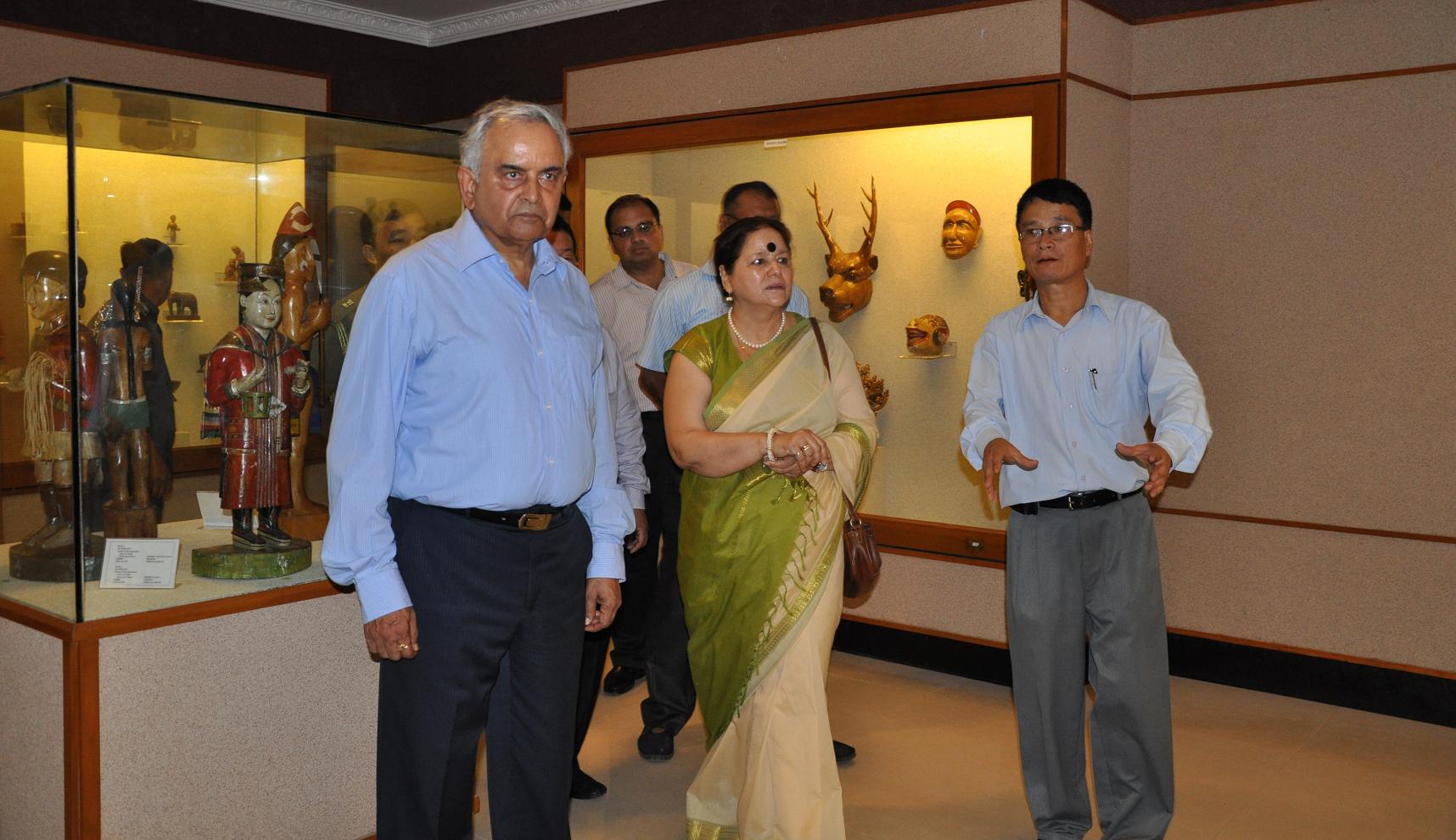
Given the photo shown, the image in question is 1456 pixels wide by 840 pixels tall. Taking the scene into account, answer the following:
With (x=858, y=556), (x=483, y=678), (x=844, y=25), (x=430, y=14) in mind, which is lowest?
(x=483, y=678)

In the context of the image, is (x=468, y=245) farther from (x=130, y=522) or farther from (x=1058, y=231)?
(x=1058, y=231)

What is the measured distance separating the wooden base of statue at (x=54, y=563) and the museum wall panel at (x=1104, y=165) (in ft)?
10.3

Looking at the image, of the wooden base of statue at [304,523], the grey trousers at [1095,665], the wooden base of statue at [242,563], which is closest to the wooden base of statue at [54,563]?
the wooden base of statue at [242,563]

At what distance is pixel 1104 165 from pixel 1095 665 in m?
2.10

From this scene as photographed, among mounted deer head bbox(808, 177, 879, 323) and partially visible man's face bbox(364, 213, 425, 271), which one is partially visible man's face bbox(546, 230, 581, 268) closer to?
partially visible man's face bbox(364, 213, 425, 271)

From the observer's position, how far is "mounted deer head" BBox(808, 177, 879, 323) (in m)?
4.79

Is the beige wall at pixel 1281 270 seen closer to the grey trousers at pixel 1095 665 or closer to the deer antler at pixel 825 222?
the deer antler at pixel 825 222

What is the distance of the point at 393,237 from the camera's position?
2.89 meters

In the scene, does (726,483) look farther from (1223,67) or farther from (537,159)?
(1223,67)

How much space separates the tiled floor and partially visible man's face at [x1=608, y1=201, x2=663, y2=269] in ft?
5.09

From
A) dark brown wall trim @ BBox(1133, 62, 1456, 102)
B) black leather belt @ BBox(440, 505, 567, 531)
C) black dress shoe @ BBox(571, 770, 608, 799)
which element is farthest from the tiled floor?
dark brown wall trim @ BBox(1133, 62, 1456, 102)

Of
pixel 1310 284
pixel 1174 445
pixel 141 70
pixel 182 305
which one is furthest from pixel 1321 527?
pixel 141 70

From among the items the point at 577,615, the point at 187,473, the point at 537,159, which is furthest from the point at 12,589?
the point at 537,159

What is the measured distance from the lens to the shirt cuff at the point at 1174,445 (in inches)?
103
